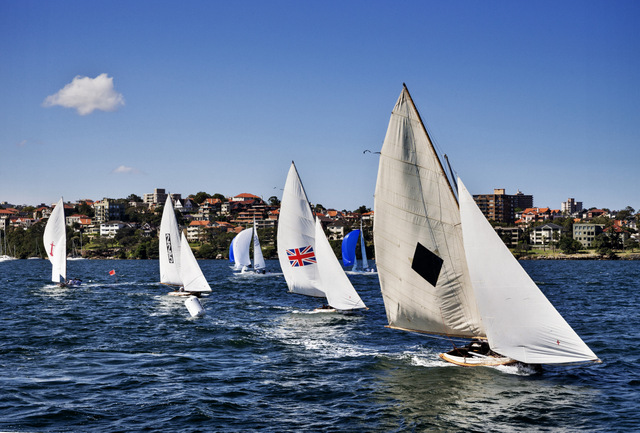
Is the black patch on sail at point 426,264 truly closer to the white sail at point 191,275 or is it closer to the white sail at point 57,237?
the white sail at point 191,275

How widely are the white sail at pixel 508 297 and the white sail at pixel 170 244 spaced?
4074 centimetres

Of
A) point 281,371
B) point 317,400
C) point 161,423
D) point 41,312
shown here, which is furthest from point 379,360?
point 41,312

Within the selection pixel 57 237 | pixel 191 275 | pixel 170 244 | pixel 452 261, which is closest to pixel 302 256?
pixel 191 275

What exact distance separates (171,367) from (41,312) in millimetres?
28252

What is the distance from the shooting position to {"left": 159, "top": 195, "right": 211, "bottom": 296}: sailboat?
5853 cm

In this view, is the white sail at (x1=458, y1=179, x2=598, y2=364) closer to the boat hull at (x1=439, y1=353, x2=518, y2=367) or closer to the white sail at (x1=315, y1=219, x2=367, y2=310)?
the boat hull at (x1=439, y1=353, x2=518, y2=367)

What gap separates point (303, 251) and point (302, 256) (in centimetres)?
39

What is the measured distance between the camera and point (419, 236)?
2392 centimetres

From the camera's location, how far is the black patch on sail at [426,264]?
946 inches

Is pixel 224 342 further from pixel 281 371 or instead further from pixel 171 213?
pixel 171 213

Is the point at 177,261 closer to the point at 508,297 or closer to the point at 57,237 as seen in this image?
the point at 57,237

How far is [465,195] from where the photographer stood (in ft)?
76.4

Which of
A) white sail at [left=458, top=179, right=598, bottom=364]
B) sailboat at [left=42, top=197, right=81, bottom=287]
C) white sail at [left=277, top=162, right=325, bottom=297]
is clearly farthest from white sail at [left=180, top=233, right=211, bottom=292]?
white sail at [left=458, top=179, right=598, bottom=364]

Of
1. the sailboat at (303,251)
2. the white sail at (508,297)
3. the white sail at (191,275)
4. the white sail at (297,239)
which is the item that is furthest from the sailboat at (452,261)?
the white sail at (191,275)
